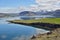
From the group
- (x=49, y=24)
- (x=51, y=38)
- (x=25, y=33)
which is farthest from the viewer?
(x=49, y=24)

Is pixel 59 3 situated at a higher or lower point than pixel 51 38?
higher

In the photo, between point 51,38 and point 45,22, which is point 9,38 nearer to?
point 51,38

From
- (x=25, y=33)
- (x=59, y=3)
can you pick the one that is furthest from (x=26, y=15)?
(x=59, y=3)

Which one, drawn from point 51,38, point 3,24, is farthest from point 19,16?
point 51,38

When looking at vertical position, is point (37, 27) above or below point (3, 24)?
below

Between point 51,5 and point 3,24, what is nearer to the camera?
point 3,24

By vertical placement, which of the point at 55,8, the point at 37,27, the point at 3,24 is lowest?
the point at 37,27

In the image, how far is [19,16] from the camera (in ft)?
39.1

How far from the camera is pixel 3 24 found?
453 inches

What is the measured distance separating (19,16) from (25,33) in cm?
132

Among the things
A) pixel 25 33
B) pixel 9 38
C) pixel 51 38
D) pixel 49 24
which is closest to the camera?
pixel 51 38

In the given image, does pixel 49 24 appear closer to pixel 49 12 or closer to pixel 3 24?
pixel 49 12

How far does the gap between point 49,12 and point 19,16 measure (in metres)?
2.32

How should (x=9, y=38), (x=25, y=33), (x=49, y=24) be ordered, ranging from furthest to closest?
(x=49, y=24)
(x=25, y=33)
(x=9, y=38)
